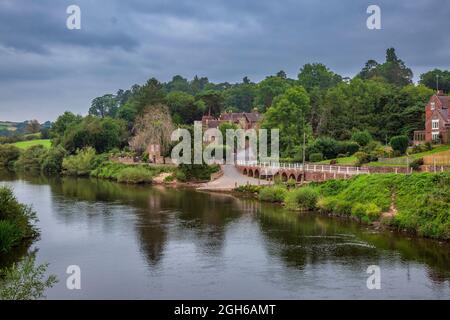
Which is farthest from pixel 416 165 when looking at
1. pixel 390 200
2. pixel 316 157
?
pixel 316 157

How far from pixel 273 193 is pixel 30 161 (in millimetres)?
86614

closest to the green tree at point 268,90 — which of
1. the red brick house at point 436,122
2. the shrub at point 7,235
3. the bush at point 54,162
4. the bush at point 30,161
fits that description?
the bush at point 30,161

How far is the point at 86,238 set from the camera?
45219 millimetres

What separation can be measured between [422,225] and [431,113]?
46.5 metres

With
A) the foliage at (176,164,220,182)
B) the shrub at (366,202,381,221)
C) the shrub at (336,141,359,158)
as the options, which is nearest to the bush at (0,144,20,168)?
the foliage at (176,164,220,182)

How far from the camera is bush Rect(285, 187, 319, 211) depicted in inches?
2232

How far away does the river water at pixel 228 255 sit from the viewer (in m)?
30.6

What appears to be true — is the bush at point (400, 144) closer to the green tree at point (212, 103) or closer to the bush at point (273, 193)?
the bush at point (273, 193)

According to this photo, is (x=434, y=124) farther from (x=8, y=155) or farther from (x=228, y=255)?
(x=8, y=155)

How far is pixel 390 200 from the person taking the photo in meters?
48.0

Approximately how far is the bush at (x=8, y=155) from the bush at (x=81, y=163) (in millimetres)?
30548

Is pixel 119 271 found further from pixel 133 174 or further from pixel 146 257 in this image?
pixel 133 174

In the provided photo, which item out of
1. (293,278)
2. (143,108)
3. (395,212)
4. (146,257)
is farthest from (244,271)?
(143,108)
